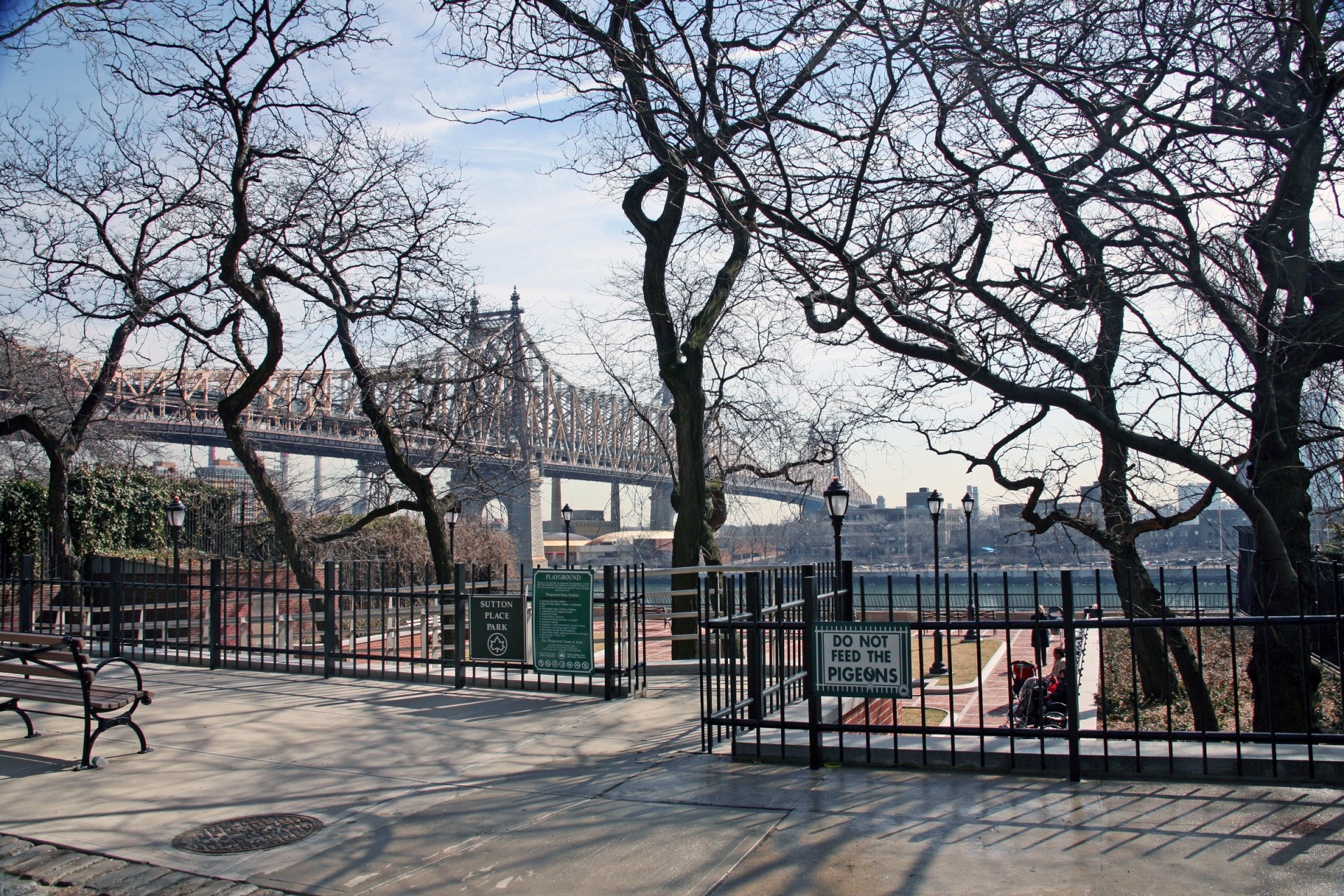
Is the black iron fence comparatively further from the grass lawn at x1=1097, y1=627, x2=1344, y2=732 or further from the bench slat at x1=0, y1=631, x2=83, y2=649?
the bench slat at x1=0, y1=631, x2=83, y2=649

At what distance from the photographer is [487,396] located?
20.8m

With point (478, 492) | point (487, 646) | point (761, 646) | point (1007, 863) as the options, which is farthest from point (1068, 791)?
point (478, 492)

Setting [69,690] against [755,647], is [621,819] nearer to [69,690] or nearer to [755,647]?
[755,647]

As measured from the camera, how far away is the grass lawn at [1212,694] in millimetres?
12773

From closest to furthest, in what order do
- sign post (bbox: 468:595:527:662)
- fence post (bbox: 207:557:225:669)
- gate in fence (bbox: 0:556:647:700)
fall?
gate in fence (bbox: 0:556:647:700)
sign post (bbox: 468:595:527:662)
fence post (bbox: 207:557:225:669)

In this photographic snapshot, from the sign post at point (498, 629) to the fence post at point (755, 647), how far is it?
3480 mm

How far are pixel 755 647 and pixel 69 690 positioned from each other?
4964mm

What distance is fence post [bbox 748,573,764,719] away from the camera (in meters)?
6.79

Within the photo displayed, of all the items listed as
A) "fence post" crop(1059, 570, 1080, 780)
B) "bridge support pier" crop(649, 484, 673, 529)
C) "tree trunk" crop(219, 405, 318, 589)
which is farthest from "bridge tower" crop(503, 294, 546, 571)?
"fence post" crop(1059, 570, 1080, 780)

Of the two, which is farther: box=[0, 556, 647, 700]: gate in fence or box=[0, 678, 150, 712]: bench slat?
box=[0, 556, 647, 700]: gate in fence

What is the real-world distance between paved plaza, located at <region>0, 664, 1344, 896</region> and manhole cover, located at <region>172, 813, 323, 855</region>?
8 cm

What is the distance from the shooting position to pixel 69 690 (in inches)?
294

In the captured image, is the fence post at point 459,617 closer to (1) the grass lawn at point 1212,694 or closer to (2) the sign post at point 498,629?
(2) the sign post at point 498,629

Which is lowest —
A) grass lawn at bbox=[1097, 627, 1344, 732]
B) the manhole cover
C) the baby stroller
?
grass lawn at bbox=[1097, 627, 1344, 732]
